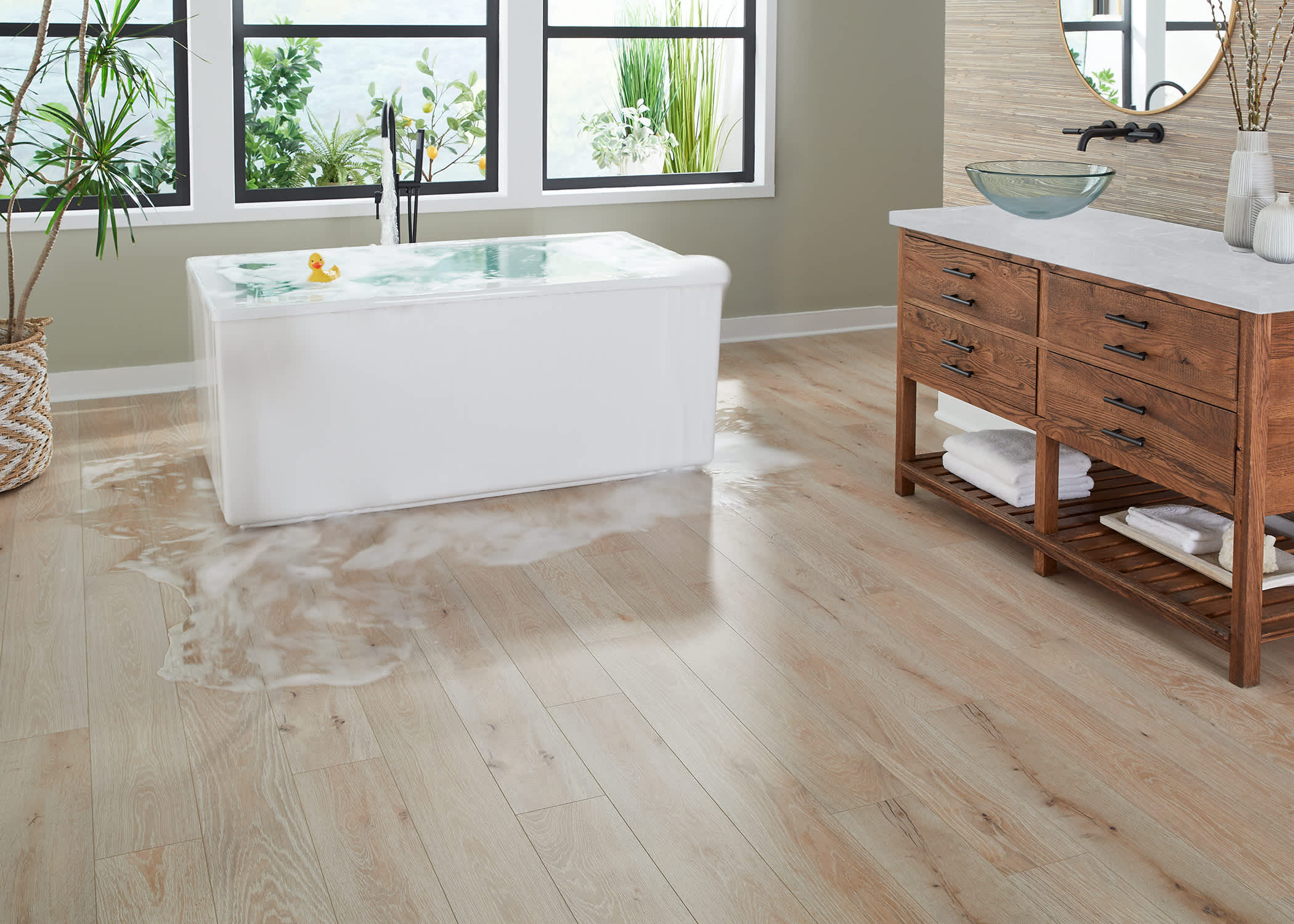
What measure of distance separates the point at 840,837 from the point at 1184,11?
2.25 meters

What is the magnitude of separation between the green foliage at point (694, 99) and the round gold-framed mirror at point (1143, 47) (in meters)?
2.15

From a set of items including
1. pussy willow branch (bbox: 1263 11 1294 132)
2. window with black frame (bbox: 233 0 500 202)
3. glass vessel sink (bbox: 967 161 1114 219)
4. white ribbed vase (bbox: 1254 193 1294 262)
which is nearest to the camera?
white ribbed vase (bbox: 1254 193 1294 262)

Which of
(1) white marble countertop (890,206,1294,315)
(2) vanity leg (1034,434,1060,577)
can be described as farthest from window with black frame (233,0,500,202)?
(2) vanity leg (1034,434,1060,577)

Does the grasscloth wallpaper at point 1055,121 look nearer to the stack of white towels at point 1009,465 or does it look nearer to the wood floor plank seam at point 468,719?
the stack of white towels at point 1009,465

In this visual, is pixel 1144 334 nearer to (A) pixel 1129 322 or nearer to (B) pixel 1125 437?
(A) pixel 1129 322

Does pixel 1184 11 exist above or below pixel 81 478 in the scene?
above

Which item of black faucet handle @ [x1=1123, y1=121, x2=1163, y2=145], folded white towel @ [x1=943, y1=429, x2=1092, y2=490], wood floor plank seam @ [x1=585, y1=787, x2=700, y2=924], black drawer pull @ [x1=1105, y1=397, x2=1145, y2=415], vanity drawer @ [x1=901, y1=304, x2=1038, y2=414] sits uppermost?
black faucet handle @ [x1=1123, y1=121, x2=1163, y2=145]

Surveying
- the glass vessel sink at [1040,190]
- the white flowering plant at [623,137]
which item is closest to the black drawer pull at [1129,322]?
the glass vessel sink at [1040,190]

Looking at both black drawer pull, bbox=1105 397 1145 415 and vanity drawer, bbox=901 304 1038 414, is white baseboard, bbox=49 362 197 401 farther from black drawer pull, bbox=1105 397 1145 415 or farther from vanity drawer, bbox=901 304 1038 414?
black drawer pull, bbox=1105 397 1145 415

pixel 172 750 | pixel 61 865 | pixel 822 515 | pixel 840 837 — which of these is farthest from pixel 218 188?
pixel 840 837

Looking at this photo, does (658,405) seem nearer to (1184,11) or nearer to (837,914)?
(1184,11)

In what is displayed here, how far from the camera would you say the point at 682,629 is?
286 centimetres

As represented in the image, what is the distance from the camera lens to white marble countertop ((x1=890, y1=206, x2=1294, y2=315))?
95.3 inches

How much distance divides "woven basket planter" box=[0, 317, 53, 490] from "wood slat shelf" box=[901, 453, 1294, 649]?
8.17ft
